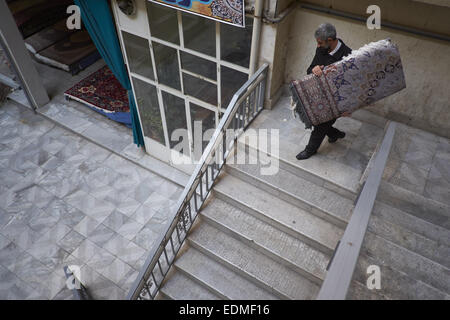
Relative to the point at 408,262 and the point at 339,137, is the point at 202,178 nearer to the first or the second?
the point at 339,137

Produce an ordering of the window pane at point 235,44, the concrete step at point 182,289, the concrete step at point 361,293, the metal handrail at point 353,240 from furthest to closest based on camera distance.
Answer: the window pane at point 235,44 < the concrete step at point 182,289 < the concrete step at point 361,293 < the metal handrail at point 353,240

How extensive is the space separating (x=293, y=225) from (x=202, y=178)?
1051 millimetres

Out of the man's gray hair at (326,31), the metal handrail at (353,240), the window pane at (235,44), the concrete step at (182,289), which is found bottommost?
the concrete step at (182,289)

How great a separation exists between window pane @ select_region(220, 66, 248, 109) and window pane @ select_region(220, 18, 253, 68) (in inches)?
5.4

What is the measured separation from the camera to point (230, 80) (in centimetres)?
419

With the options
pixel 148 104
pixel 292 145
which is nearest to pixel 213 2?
pixel 292 145

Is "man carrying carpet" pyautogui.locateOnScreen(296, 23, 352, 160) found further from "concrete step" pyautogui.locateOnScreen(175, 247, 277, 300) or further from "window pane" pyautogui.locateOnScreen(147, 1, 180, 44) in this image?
"window pane" pyautogui.locateOnScreen(147, 1, 180, 44)

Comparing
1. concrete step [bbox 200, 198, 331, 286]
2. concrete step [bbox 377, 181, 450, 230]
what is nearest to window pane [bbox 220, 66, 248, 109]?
concrete step [bbox 200, 198, 331, 286]

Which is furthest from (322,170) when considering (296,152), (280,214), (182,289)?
(182,289)

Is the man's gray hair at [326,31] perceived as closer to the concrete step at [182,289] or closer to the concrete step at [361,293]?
the concrete step at [361,293]

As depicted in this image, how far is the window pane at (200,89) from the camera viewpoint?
447 centimetres

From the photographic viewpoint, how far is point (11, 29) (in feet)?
19.0

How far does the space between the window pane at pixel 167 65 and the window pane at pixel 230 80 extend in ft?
2.48

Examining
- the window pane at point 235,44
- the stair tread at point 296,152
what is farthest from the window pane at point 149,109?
the stair tread at point 296,152
